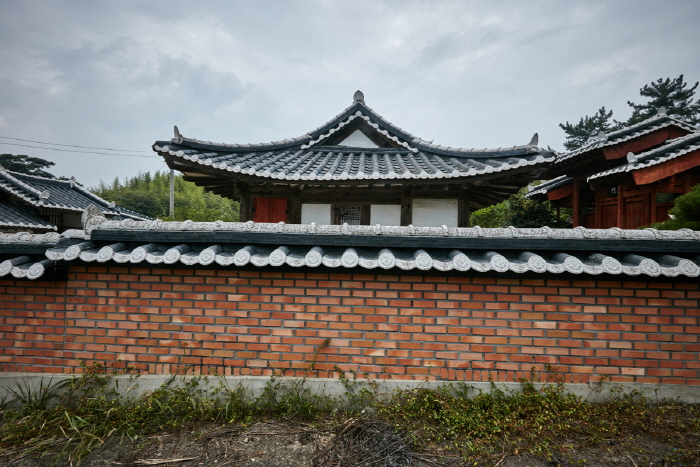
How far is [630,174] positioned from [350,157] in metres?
7.15

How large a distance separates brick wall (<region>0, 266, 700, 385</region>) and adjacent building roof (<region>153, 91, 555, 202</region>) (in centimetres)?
257

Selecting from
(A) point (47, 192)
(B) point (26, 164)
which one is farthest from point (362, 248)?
(B) point (26, 164)

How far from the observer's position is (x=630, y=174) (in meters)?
7.57

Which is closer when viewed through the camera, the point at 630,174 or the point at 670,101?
the point at 630,174

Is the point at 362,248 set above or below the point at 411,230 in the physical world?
below

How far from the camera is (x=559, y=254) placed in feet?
9.29

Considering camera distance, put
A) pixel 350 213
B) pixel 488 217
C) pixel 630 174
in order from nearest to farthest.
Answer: pixel 350 213, pixel 630 174, pixel 488 217

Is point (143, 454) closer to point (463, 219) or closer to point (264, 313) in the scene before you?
point (264, 313)

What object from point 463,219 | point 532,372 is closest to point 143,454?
point 532,372

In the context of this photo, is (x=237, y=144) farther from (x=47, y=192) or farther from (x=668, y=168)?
(x=47, y=192)

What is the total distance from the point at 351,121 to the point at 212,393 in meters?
5.71

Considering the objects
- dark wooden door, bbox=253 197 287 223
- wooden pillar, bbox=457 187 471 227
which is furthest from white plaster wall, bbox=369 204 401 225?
dark wooden door, bbox=253 197 287 223

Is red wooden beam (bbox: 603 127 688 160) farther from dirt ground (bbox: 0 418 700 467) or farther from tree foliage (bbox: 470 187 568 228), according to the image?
dirt ground (bbox: 0 418 700 467)

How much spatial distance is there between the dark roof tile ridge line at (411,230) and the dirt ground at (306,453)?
5.79ft
